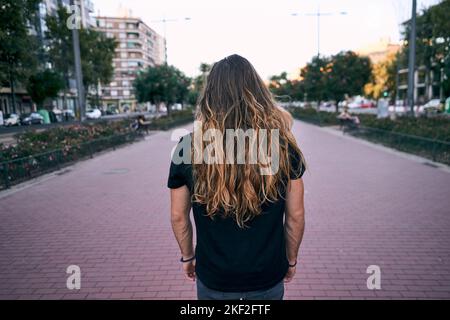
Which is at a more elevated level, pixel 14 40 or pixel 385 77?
pixel 385 77

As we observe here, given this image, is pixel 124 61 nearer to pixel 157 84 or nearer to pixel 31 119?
pixel 31 119

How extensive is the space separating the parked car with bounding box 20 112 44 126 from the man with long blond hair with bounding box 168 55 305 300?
109 ft

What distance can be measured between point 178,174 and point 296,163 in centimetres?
55

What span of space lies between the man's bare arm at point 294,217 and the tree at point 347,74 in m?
28.1

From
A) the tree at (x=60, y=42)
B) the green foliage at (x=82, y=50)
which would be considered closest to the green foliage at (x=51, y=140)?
the green foliage at (x=82, y=50)

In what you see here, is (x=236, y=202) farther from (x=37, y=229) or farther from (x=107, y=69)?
(x=107, y=69)

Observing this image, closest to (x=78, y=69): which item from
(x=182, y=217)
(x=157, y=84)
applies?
(x=182, y=217)

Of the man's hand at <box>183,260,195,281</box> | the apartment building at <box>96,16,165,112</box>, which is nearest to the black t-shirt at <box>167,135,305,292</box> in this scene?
the man's hand at <box>183,260,195,281</box>

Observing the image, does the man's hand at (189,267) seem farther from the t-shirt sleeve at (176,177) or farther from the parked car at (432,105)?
the parked car at (432,105)

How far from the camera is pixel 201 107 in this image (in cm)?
170

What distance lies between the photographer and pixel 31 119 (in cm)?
3294

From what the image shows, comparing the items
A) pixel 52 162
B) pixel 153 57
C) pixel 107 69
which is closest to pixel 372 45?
pixel 153 57

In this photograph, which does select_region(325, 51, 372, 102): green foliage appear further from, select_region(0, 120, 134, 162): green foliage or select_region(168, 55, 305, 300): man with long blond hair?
select_region(168, 55, 305, 300): man with long blond hair
